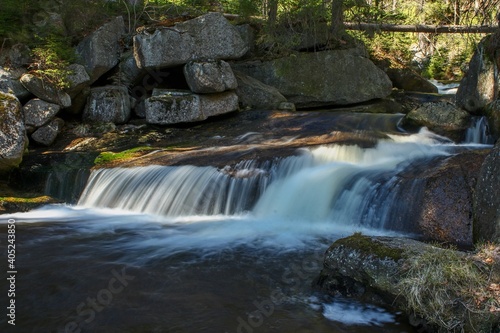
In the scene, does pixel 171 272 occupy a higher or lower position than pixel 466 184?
lower

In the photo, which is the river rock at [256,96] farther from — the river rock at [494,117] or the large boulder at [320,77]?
the river rock at [494,117]

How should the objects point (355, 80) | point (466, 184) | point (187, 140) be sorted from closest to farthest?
1. point (466, 184)
2. point (187, 140)
3. point (355, 80)

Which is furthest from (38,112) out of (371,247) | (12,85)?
(371,247)

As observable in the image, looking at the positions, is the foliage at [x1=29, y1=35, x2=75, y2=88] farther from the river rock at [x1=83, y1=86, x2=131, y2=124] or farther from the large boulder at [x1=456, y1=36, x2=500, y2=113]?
the large boulder at [x1=456, y1=36, x2=500, y2=113]

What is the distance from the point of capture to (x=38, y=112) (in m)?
11.7

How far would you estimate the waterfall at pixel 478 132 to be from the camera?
9297mm

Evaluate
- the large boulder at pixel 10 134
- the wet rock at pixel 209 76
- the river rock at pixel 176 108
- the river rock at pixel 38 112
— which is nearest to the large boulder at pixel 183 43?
the wet rock at pixel 209 76

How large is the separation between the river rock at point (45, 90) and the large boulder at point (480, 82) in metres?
10.6

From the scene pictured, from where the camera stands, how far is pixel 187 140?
11.7 metres

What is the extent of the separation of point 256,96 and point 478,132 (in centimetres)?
680

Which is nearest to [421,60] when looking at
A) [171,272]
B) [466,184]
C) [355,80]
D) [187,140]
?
[355,80]

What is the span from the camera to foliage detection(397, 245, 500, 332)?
3.41 m

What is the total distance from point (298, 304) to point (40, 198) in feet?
22.5

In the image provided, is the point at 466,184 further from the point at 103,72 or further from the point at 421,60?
the point at 421,60
